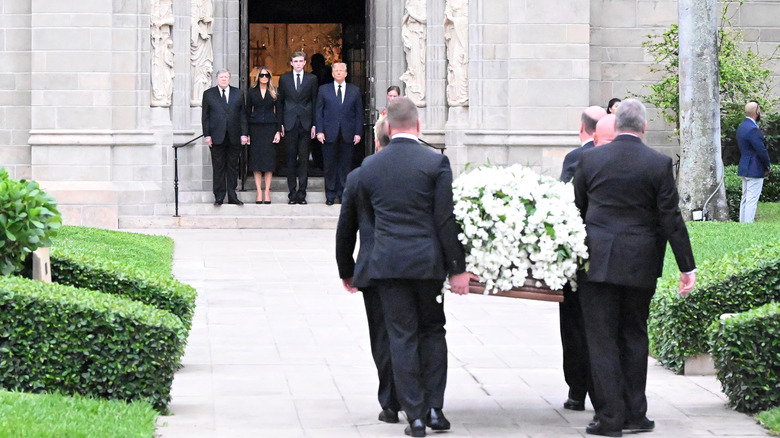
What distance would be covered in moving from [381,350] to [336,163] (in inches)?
528

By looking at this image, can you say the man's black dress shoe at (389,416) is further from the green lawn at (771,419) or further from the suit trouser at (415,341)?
the green lawn at (771,419)

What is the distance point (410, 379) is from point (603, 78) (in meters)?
15.4

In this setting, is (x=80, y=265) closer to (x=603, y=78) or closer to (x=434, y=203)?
(x=434, y=203)

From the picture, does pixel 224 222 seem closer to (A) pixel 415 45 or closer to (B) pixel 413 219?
(A) pixel 415 45

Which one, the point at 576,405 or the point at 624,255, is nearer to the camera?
the point at 624,255

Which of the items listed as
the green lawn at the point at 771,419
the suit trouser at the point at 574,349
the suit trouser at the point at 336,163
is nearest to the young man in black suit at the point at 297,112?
the suit trouser at the point at 336,163

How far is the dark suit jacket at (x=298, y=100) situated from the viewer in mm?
20953

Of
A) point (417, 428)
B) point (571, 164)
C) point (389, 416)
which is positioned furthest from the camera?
point (571, 164)

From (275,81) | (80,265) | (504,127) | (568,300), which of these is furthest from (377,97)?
(568,300)

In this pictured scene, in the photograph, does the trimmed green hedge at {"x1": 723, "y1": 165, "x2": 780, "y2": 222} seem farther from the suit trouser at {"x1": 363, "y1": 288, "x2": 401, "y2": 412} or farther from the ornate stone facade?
the suit trouser at {"x1": 363, "y1": 288, "x2": 401, "y2": 412}

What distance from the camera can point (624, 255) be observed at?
7.54 meters

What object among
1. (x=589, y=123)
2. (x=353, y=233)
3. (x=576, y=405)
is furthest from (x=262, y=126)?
(x=576, y=405)

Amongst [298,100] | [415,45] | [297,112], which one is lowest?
[297,112]

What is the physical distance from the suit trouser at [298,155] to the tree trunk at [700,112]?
562cm
